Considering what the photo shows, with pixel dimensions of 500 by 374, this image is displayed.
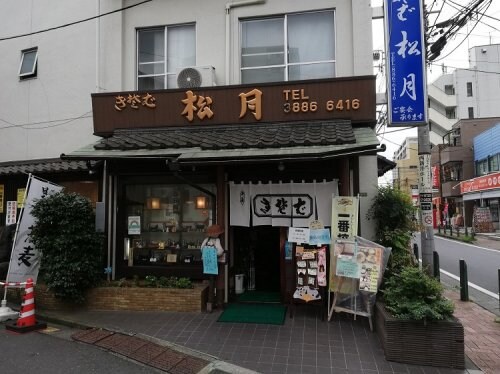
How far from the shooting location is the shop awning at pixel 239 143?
715cm

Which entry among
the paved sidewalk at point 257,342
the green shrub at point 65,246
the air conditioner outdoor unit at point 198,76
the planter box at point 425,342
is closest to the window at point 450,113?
the paved sidewalk at point 257,342

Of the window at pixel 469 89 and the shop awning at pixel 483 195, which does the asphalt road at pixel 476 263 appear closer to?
the shop awning at pixel 483 195

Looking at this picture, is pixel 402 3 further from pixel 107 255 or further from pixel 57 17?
pixel 57 17

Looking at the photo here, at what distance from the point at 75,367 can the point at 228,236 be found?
439 centimetres

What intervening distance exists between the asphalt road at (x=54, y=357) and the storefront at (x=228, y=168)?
2.99 meters

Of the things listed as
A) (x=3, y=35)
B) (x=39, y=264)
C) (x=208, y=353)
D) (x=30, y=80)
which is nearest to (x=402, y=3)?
(x=208, y=353)

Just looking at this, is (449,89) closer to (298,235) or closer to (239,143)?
(298,235)

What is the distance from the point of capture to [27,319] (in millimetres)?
7625

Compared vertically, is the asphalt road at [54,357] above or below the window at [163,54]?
below

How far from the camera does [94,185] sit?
11.4 meters

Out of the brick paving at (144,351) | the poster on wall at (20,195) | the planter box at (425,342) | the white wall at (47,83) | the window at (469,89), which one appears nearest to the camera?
the planter box at (425,342)

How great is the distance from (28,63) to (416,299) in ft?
45.3

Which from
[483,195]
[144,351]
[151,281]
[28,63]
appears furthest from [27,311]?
[483,195]

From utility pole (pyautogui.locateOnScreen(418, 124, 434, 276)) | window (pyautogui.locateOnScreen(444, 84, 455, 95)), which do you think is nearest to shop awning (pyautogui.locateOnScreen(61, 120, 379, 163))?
utility pole (pyautogui.locateOnScreen(418, 124, 434, 276))
